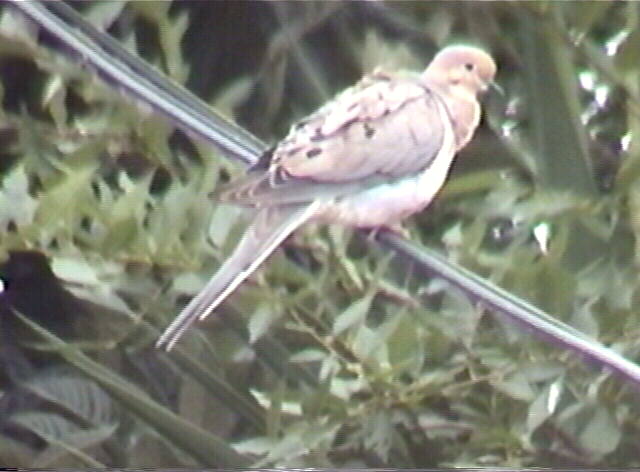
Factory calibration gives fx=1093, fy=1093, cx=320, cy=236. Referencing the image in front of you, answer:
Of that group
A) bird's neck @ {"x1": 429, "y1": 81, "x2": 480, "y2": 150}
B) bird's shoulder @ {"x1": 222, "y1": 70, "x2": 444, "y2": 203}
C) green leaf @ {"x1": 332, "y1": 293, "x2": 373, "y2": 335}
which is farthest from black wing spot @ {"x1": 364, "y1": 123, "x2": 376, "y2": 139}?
green leaf @ {"x1": 332, "y1": 293, "x2": 373, "y2": 335}

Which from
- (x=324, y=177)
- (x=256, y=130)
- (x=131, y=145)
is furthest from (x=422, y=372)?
(x=131, y=145)

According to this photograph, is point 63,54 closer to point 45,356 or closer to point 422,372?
point 45,356

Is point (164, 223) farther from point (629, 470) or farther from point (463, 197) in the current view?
point (629, 470)

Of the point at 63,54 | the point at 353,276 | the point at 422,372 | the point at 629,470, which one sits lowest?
the point at 629,470

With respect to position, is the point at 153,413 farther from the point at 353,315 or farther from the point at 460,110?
the point at 460,110

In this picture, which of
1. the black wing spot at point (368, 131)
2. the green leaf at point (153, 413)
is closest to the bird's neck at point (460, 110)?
the black wing spot at point (368, 131)

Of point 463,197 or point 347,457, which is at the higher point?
point 463,197

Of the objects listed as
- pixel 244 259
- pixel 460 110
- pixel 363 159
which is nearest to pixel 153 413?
pixel 244 259
